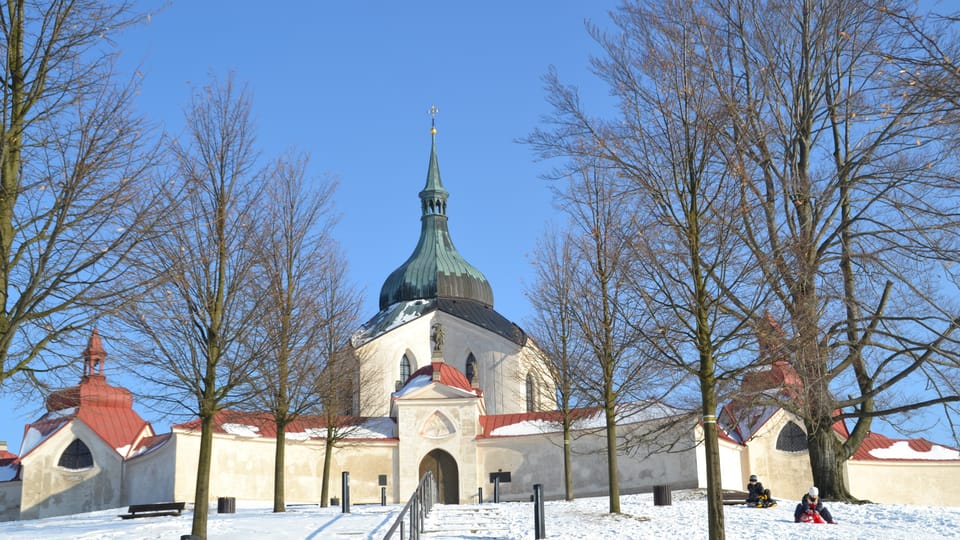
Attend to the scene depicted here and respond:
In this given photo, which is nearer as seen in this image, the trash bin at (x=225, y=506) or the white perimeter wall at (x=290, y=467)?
the trash bin at (x=225, y=506)

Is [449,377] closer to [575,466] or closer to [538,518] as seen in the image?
[575,466]

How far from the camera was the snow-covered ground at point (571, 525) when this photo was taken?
57.2ft

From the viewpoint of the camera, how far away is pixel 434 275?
55.2 m

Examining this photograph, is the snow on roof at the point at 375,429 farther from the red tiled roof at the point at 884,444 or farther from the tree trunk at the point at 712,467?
the tree trunk at the point at 712,467

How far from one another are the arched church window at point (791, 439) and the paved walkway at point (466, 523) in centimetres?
2002

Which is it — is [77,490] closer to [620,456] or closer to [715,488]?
[620,456]

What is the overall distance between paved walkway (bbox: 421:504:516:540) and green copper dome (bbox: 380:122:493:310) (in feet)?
105

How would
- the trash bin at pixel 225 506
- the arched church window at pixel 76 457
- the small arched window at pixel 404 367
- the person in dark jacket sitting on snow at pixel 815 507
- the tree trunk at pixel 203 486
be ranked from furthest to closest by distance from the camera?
the small arched window at pixel 404 367 < the arched church window at pixel 76 457 < the trash bin at pixel 225 506 < the person in dark jacket sitting on snow at pixel 815 507 < the tree trunk at pixel 203 486

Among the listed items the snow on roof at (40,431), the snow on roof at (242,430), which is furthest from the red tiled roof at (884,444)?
the snow on roof at (40,431)

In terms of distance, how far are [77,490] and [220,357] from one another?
27.3 metres

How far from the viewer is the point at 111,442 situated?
41844mm

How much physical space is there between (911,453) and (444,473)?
20.2m

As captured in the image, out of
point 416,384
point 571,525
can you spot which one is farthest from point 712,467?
point 416,384

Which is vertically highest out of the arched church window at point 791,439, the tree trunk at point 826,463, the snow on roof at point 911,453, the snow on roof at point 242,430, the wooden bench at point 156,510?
the snow on roof at point 242,430
